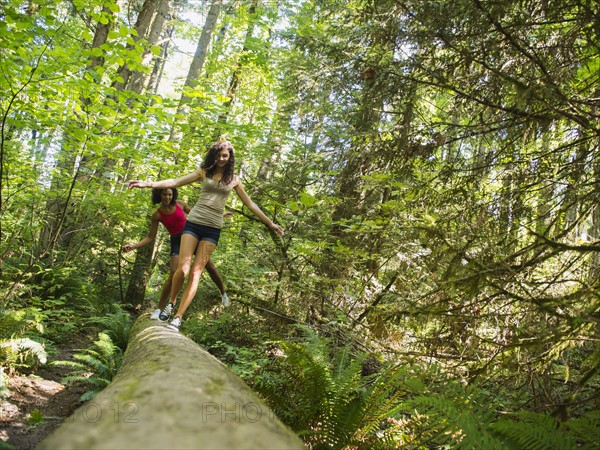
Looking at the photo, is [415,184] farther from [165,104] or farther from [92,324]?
[92,324]

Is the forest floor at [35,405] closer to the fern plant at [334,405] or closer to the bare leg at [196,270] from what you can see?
the bare leg at [196,270]

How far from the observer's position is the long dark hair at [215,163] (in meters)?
5.33

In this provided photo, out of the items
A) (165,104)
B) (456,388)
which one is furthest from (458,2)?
(165,104)

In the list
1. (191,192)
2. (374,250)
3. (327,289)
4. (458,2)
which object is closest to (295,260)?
(327,289)

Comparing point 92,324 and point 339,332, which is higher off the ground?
point 339,332

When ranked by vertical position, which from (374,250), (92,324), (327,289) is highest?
(374,250)

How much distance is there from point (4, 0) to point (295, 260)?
22.7 feet

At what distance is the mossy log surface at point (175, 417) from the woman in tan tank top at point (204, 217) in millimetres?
2364

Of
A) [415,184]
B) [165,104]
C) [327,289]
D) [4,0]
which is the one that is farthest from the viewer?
[165,104]

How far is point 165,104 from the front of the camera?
7.93 metres

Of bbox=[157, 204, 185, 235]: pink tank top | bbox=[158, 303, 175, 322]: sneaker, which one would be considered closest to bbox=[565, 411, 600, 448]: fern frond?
bbox=[158, 303, 175, 322]: sneaker

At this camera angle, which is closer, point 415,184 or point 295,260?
point 415,184

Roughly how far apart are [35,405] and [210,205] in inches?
→ 127

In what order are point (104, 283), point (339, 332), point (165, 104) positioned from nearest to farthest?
point (339, 332) → point (165, 104) → point (104, 283)
